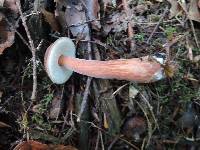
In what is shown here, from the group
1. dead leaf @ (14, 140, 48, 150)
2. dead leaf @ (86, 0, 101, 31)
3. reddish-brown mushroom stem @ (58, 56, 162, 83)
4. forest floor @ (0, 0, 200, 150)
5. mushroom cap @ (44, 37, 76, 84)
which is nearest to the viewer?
reddish-brown mushroom stem @ (58, 56, 162, 83)

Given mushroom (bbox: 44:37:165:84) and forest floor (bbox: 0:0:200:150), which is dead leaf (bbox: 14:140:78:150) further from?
mushroom (bbox: 44:37:165:84)

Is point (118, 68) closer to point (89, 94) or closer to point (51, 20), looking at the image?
point (89, 94)

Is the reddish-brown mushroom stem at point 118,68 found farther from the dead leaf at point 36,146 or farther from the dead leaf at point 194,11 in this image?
the dead leaf at point 194,11

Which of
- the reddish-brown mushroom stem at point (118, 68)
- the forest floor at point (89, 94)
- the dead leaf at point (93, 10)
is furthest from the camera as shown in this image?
the dead leaf at point (93, 10)

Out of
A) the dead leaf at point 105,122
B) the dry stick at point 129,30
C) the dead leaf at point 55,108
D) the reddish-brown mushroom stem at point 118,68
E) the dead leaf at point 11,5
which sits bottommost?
the dead leaf at point 105,122

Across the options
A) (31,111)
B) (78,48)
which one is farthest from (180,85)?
(31,111)

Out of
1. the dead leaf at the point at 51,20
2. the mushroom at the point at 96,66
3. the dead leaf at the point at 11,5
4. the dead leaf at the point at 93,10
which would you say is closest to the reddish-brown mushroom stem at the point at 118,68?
the mushroom at the point at 96,66

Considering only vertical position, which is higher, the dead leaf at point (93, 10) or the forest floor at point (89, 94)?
the dead leaf at point (93, 10)

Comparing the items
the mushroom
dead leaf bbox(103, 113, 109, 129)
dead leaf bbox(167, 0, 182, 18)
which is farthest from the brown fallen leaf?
dead leaf bbox(167, 0, 182, 18)

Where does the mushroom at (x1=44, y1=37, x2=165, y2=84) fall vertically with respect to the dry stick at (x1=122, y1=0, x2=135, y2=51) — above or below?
below
